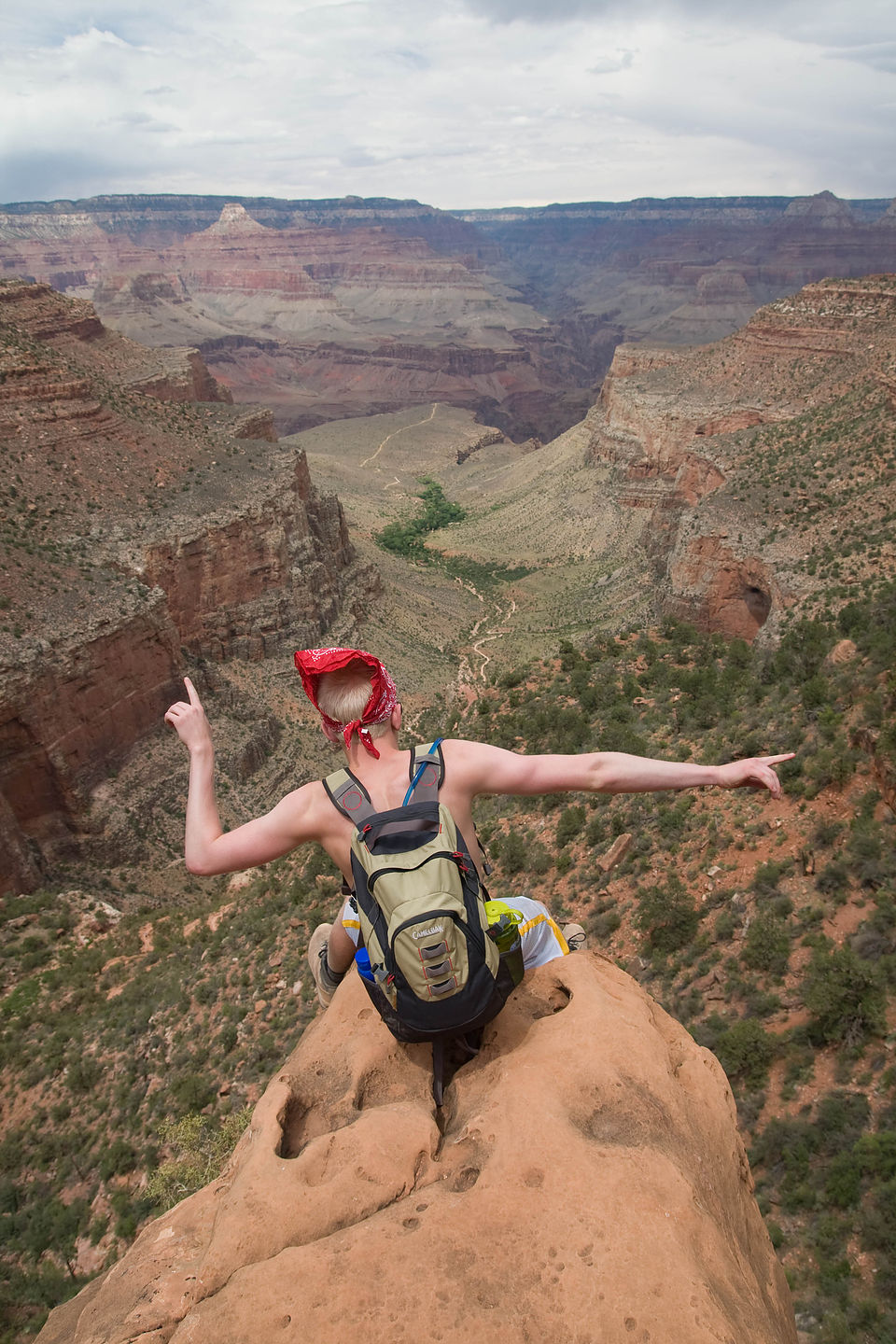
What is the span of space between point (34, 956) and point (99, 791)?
8.53m

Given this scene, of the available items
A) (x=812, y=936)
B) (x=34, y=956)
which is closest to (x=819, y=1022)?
(x=812, y=936)

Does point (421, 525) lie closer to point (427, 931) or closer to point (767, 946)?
point (767, 946)

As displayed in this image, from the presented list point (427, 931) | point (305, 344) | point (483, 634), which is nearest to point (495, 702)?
point (427, 931)

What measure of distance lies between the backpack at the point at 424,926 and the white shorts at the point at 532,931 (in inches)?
44.6

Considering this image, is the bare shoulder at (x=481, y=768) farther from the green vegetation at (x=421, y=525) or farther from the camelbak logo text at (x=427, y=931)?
the green vegetation at (x=421, y=525)

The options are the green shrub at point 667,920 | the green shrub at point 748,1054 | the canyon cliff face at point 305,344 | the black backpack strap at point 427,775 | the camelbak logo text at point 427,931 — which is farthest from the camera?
the canyon cliff face at point 305,344

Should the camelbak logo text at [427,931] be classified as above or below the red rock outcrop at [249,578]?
above

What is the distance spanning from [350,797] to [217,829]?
0.76 m

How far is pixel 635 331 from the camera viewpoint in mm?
195500

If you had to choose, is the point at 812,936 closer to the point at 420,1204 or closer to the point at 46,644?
the point at 420,1204

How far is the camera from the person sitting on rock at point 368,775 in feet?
15.0

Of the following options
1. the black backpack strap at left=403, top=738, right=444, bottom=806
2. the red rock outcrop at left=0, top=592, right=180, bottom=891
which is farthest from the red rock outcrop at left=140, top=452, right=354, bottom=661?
the black backpack strap at left=403, top=738, right=444, bottom=806

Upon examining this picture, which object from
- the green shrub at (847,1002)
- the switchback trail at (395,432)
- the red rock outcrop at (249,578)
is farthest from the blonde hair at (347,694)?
the switchback trail at (395,432)

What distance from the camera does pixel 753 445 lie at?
45000 mm
